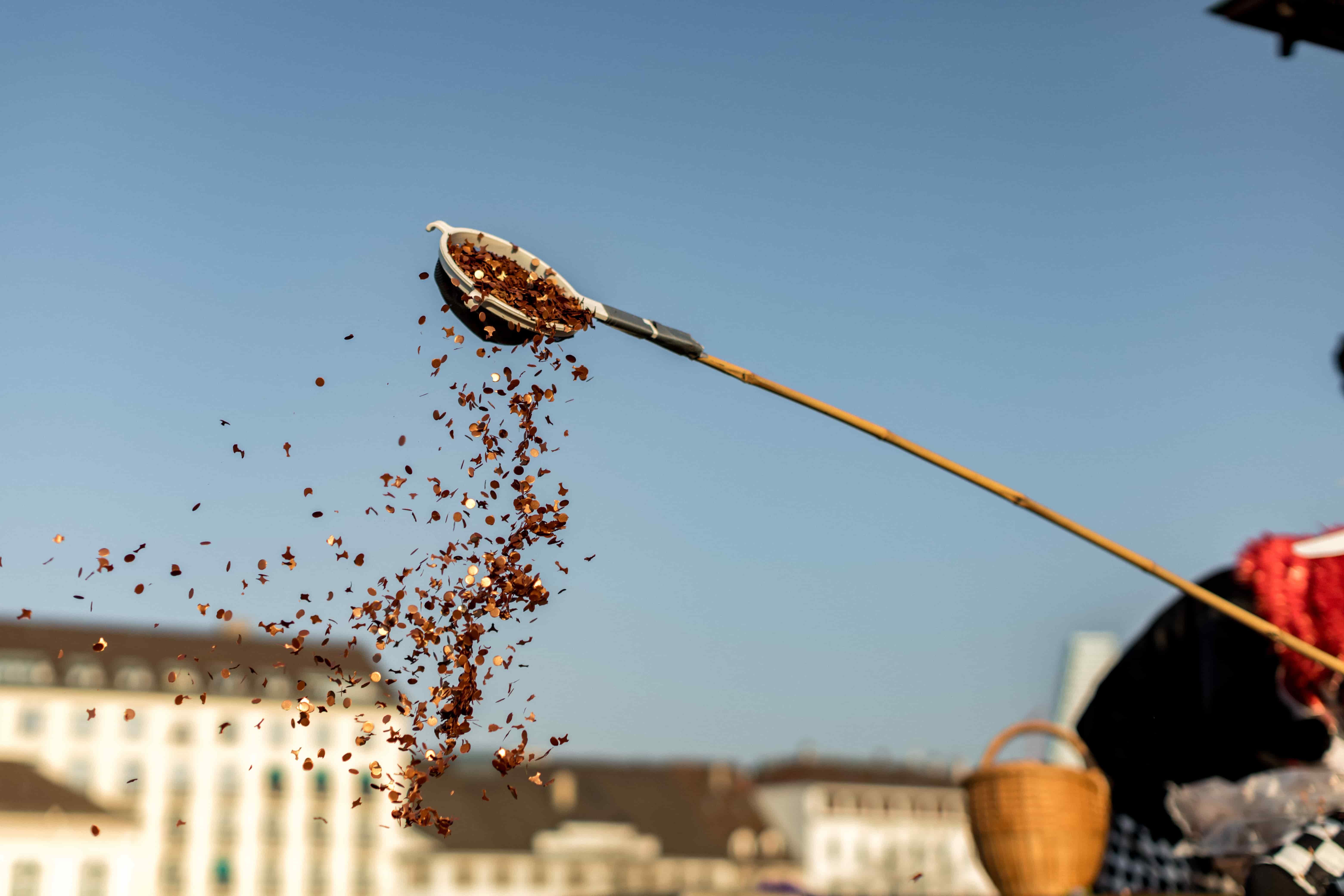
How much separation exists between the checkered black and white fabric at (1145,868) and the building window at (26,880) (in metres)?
66.6

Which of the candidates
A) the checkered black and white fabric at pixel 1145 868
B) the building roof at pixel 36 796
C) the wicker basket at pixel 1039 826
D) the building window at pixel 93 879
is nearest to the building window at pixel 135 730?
the building roof at pixel 36 796

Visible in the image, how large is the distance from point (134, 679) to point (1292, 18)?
95802mm

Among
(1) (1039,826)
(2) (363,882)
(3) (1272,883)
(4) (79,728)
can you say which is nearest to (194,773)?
(4) (79,728)

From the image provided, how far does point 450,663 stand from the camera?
5.54 meters

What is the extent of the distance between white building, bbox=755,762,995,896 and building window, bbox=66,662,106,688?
5038 centimetres

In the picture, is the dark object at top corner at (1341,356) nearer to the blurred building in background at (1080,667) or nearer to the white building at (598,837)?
the blurred building in background at (1080,667)

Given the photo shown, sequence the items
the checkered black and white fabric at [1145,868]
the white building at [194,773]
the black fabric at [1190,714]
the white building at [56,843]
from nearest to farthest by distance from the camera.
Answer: the black fabric at [1190,714] → the checkered black and white fabric at [1145,868] → the white building at [56,843] → the white building at [194,773]

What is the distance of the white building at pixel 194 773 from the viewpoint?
86.7 meters

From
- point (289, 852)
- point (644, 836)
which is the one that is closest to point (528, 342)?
point (289, 852)

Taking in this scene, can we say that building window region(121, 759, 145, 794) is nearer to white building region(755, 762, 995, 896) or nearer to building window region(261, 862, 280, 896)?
building window region(261, 862, 280, 896)

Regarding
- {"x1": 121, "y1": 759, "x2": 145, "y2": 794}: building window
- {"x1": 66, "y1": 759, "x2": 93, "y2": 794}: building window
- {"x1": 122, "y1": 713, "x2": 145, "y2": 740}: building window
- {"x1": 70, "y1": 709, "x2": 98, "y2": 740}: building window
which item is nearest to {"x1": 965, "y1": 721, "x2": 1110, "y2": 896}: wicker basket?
{"x1": 121, "y1": 759, "x2": 145, "y2": 794}: building window

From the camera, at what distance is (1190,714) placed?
27.3 feet

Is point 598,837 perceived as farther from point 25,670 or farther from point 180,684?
point 25,670

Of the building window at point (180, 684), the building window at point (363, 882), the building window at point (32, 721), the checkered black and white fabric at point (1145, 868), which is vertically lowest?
the building window at point (363, 882)
